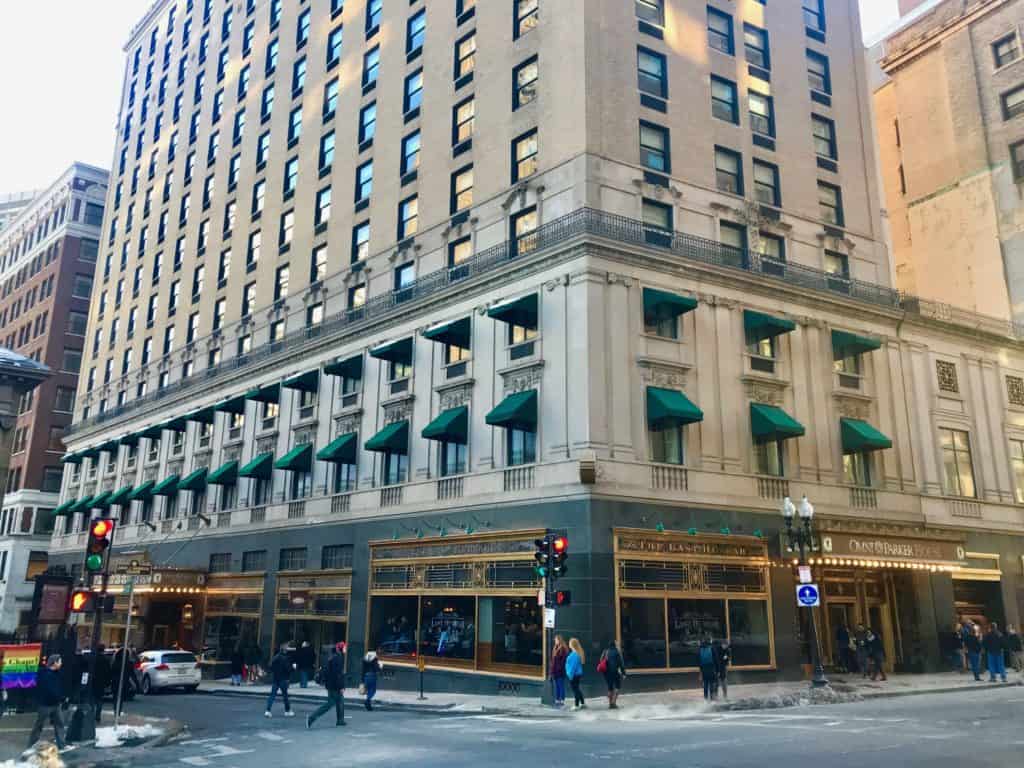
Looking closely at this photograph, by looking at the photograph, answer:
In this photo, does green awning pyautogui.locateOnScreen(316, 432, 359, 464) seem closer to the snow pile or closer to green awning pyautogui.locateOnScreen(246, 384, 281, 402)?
green awning pyautogui.locateOnScreen(246, 384, 281, 402)

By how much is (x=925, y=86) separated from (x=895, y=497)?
31.7 metres

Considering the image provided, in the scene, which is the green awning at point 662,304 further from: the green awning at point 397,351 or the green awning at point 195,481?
the green awning at point 195,481

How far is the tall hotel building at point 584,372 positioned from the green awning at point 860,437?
10cm

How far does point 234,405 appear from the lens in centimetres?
4362

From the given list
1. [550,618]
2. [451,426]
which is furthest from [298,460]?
[550,618]

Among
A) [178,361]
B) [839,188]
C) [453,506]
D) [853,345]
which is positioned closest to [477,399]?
[453,506]

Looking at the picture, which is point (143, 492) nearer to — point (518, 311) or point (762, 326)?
point (518, 311)

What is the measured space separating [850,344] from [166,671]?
2759cm

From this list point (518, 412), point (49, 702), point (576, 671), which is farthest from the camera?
point (518, 412)

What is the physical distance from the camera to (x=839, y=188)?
123 feet

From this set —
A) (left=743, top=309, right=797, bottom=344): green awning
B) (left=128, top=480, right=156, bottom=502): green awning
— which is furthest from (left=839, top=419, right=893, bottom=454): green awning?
(left=128, top=480, right=156, bottom=502): green awning

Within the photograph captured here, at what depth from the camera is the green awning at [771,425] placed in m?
29.8

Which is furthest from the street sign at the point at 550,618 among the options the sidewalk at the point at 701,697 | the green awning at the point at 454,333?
the green awning at the point at 454,333

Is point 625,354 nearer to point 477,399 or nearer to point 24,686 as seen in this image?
point 477,399
